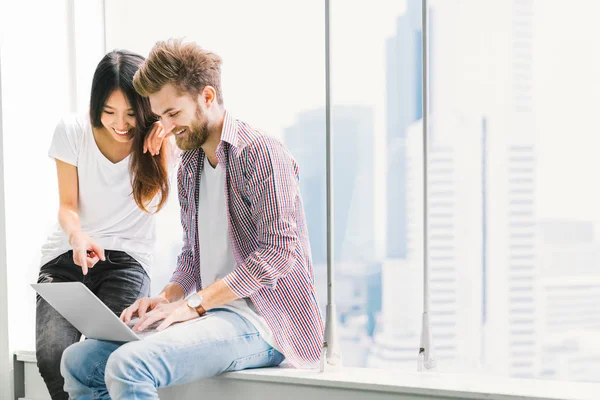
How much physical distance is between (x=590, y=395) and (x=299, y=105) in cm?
131

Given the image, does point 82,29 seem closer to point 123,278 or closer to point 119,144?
point 119,144

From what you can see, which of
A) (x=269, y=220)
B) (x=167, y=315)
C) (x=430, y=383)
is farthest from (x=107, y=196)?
(x=430, y=383)

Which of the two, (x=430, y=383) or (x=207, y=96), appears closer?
(x=430, y=383)

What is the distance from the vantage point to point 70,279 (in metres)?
2.25

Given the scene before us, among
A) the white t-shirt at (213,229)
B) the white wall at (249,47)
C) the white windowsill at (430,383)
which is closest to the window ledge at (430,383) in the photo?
the white windowsill at (430,383)

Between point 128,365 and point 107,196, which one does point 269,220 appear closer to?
point 128,365

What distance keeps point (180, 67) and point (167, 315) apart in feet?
2.07

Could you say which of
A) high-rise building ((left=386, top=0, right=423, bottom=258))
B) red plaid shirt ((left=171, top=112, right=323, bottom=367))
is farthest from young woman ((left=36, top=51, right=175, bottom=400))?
high-rise building ((left=386, top=0, right=423, bottom=258))

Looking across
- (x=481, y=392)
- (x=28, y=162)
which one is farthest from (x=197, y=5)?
(x=481, y=392)

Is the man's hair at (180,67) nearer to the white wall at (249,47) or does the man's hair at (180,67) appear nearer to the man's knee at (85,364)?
the white wall at (249,47)

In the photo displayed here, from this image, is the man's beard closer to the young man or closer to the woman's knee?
the young man

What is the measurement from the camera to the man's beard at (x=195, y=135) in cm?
187

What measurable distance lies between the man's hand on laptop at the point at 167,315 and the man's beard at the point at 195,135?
41 cm

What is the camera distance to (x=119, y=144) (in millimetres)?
2297
